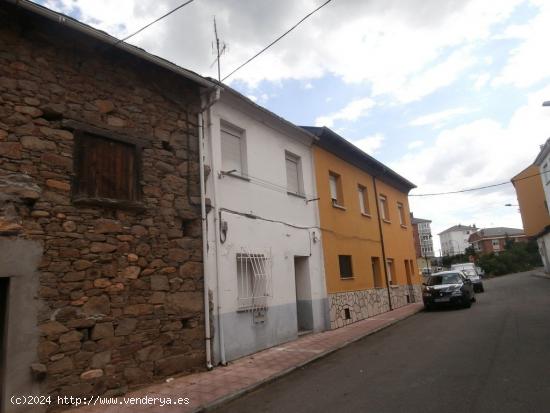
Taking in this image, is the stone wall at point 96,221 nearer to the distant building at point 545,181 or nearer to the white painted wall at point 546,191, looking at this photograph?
the distant building at point 545,181

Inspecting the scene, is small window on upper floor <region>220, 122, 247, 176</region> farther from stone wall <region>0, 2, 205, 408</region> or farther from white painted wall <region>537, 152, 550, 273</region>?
white painted wall <region>537, 152, 550, 273</region>

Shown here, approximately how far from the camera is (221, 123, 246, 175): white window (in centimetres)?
943

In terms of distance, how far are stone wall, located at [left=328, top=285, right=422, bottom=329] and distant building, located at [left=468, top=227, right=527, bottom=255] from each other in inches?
2613

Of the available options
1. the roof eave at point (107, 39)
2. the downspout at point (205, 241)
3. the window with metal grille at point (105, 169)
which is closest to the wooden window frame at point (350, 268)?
the downspout at point (205, 241)

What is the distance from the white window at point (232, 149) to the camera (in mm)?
9430

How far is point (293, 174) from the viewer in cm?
1198

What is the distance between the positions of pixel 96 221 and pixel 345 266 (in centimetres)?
910

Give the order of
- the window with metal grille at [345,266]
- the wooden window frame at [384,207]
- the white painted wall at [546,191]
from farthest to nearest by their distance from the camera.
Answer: the white painted wall at [546,191] → the wooden window frame at [384,207] → the window with metal grille at [345,266]

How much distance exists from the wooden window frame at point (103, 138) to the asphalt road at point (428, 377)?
355 cm

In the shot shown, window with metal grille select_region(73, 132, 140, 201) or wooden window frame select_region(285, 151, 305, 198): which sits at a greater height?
wooden window frame select_region(285, 151, 305, 198)

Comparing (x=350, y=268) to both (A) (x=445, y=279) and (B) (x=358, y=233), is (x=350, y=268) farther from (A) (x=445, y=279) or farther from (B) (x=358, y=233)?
(A) (x=445, y=279)

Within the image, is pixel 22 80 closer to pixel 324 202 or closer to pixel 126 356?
pixel 126 356

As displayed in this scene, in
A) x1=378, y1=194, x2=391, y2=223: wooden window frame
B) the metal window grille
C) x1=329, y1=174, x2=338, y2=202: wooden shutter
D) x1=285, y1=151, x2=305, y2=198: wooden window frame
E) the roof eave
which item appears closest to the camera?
the roof eave

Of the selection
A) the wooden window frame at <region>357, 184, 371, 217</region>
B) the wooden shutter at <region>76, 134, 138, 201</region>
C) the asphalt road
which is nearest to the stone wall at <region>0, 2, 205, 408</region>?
the wooden shutter at <region>76, 134, 138, 201</region>
